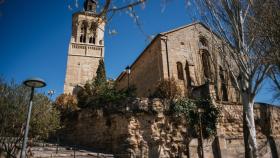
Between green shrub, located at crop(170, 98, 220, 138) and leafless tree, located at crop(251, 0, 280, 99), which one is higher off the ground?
leafless tree, located at crop(251, 0, 280, 99)

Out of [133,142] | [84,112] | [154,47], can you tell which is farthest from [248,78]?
[154,47]

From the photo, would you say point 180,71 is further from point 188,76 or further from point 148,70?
point 148,70

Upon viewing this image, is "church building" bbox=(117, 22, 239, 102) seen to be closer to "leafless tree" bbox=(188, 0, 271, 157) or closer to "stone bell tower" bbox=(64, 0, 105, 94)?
"leafless tree" bbox=(188, 0, 271, 157)

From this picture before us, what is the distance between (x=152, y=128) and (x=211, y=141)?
353cm

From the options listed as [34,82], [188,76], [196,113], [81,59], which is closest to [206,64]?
[188,76]

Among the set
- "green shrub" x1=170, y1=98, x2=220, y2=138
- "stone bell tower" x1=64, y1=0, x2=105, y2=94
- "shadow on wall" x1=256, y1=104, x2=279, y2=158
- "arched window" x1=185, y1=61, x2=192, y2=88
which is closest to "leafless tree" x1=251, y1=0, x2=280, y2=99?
"green shrub" x1=170, y1=98, x2=220, y2=138

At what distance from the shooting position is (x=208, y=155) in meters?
12.2

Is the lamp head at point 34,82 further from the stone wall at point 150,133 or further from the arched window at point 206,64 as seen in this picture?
the arched window at point 206,64

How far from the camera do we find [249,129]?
9250mm

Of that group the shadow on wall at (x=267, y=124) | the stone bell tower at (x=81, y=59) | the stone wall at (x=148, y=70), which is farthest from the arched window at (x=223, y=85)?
the stone bell tower at (x=81, y=59)

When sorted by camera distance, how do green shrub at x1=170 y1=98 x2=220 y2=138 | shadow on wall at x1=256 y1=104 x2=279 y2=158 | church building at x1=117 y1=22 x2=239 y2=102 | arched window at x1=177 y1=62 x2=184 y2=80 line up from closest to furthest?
green shrub at x1=170 y1=98 x2=220 y2=138 → shadow on wall at x1=256 y1=104 x2=279 y2=158 → church building at x1=117 y1=22 x2=239 y2=102 → arched window at x1=177 y1=62 x2=184 y2=80

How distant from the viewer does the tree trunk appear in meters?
8.95

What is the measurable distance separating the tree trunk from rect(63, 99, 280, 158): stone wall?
3.41 m

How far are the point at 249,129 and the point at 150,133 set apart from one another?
4771 mm
